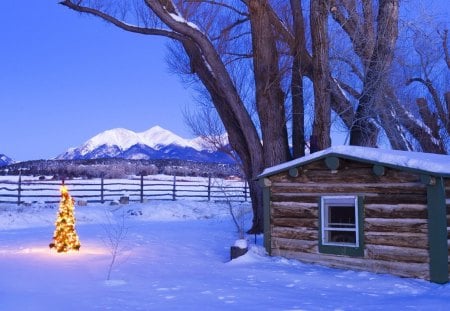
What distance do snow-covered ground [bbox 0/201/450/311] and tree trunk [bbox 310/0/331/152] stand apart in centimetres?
337

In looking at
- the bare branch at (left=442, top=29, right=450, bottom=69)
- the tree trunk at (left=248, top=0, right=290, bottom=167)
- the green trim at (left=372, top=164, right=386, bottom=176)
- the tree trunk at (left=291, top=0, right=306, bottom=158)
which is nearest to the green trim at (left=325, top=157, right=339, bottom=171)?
the green trim at (left=372, top=164, right=386, bottom=176)

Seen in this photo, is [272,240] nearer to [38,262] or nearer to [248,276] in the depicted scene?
[248,276]

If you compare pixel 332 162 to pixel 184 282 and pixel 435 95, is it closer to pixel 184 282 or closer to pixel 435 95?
pixel 184 282

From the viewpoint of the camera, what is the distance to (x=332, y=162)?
9.44 meters

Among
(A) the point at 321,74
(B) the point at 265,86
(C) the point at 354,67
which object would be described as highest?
(C) the point at 354,67

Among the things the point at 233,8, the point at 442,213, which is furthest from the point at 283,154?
the point at 442,213

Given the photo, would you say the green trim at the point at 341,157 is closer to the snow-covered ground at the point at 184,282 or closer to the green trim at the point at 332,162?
the green trim at the point at 332,162

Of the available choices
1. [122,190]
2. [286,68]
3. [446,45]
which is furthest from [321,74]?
[122,190]

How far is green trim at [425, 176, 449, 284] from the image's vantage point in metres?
8.12

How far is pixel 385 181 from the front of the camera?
895 centimetres

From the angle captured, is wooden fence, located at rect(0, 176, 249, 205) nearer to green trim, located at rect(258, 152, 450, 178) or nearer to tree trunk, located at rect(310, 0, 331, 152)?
tree trunk, located at rect(310, 0, 331, 152)

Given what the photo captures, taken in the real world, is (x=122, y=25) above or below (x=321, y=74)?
above

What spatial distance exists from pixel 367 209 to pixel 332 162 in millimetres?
1080

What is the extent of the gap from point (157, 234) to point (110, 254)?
4.40 metres
